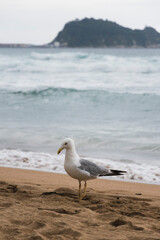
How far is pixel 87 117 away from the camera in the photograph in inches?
477

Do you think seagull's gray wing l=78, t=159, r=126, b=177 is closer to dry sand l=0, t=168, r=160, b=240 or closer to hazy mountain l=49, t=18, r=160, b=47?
dry sand l=0, t=168, r=160, b=240

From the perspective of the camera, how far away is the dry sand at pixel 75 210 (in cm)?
312

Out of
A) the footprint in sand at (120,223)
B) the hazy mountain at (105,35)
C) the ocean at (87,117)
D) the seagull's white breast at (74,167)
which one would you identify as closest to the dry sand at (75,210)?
the footprint in sand at (120,223)

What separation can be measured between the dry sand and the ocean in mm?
1026

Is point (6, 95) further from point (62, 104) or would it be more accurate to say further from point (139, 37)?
point (139, 37)

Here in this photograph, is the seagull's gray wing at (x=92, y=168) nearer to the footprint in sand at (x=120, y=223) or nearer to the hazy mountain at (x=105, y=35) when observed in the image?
the footprint in sand at (x=120, y=223)

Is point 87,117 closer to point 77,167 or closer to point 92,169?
point 92,169

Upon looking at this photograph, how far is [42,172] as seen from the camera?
20.0 feet

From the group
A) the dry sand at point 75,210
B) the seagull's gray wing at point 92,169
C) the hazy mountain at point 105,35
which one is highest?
the hazy mountain at point 105,35

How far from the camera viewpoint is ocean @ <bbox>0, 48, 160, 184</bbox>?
709 centimetres

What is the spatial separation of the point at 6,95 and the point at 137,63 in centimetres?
1387

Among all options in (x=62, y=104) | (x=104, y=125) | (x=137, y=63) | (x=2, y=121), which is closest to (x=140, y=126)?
(x=104, y=125)

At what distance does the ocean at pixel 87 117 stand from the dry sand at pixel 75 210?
1.03 m

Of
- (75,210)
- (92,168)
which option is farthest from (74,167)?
(75,210)
